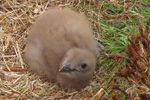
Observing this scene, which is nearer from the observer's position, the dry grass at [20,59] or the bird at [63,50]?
the bird at [63,50]

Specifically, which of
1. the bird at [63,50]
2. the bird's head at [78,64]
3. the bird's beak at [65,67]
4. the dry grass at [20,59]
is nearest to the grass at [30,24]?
the dry grass at [20,59]

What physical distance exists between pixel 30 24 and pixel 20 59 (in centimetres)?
67

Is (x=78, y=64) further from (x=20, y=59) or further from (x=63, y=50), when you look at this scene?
(x=20, y=59)

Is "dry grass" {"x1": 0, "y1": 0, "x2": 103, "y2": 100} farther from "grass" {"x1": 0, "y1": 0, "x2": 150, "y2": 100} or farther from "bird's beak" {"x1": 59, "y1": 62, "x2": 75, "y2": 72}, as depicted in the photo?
"bird's beak" {"x1": 59, "y1": 62, "x2": 75, "y2": 72}

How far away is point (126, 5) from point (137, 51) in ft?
4.62

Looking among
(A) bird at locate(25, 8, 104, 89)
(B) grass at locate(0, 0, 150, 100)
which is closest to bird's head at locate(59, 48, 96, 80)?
(A) bird at locate(25, 8, 104, 89)

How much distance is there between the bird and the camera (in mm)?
2908

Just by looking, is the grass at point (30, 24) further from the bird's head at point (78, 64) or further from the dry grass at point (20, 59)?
the bird's head at point (78, 64)

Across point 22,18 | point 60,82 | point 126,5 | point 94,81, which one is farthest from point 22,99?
point 126,5

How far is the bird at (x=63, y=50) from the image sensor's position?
291 centimetres

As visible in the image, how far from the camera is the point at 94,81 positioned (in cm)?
347

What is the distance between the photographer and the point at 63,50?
2982 mm

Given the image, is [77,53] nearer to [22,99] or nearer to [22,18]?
[22,99]

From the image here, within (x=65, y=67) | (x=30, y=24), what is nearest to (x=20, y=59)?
(x=30, y=24)
